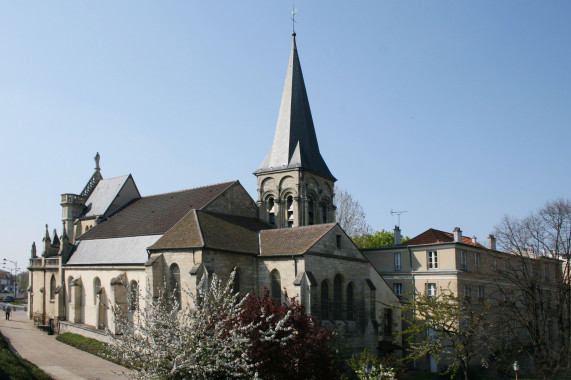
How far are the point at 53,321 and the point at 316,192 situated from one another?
74.4 ft

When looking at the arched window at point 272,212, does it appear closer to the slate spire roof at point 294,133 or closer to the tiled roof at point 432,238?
the slate spire roof at point 294,133

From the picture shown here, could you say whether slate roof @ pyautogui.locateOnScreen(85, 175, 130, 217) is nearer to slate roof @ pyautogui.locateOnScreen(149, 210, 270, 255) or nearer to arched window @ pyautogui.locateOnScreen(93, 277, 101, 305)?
arched window @ pyautogui.locateOnScreen(93, 277, 101, 305)

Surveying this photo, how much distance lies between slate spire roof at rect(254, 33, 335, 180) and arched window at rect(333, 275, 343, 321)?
971cm

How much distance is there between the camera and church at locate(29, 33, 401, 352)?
2820 centimetres

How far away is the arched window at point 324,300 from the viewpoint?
28875 mm

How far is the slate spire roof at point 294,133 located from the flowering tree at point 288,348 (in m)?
18.7

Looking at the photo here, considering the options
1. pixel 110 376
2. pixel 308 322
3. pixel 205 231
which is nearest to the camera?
pixel 308 322

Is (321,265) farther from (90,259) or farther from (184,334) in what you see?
(90,259)

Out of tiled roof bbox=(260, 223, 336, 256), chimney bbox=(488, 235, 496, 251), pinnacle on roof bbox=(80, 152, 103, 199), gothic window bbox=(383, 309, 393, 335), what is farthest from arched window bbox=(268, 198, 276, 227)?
pinnacle on roof bbox=(80, 152, 103, 199)

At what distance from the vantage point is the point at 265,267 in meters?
29.6

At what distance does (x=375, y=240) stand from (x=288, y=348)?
40084mm

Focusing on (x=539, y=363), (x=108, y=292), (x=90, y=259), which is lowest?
(x=539, y=363)

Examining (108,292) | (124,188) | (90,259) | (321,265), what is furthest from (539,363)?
(124,188)

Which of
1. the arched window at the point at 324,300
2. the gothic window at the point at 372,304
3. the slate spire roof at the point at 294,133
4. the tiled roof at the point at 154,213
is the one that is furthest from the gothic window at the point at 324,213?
the arched window at the point at 324,300
